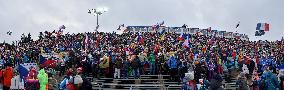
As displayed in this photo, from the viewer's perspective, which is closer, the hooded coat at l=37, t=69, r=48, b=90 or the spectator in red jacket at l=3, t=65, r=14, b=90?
the hooded coat at l=37, t=69, r=48, b=90

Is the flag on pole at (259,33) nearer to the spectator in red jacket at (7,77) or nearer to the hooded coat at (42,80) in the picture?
the spectator in red jacket at (7,77)

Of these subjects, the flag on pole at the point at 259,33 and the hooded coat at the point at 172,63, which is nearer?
the hooded coat at the point at 172,63

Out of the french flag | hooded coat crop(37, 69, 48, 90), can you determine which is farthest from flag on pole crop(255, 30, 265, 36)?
hooded coat crop(37, 69, 48, 90)

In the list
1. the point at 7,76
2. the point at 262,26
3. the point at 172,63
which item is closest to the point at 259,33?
the point at 262,26

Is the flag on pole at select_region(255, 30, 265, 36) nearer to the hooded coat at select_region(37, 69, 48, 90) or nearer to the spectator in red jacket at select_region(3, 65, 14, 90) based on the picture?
the spectator in red jacket at select_region(3, 65, 14, 90)

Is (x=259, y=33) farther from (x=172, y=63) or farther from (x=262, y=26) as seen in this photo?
(x=172, y=63)

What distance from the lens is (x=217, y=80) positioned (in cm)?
1723

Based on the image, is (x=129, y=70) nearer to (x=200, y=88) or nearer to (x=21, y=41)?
(x=200, y=88)

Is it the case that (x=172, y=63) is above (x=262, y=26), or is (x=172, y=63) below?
below

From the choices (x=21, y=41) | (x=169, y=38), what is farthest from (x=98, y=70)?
(x=21, y=41)

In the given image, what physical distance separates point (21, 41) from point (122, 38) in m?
10.5

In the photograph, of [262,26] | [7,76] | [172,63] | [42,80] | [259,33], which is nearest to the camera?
[42,80]

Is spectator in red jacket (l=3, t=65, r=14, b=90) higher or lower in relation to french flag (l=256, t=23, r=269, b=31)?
lower

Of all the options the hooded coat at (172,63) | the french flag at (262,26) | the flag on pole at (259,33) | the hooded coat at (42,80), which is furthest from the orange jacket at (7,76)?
the flag on pole at (259,33)
